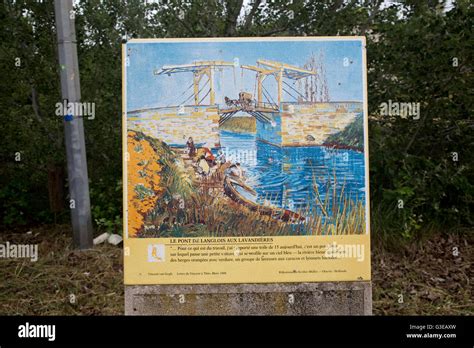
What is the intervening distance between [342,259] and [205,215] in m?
0.91

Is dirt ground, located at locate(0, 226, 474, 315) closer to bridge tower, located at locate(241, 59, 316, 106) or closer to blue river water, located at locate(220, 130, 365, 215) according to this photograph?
blue river water, located at locate(220, 130, 365, 215)

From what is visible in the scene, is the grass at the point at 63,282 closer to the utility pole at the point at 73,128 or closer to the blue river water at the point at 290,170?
the utility pole at the point at 73,128

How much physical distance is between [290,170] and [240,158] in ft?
1.06

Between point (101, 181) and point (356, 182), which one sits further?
point (101, 181)

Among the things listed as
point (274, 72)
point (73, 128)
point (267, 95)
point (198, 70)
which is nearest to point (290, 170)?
point (267, 95)

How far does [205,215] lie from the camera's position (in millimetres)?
3727

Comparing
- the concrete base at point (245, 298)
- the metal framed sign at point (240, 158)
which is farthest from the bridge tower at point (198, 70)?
the concrete base at point (245, 298)

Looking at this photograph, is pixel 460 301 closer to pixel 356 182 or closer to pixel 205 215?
pixel 356 182

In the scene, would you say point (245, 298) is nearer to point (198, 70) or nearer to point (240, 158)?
point (240, 158)

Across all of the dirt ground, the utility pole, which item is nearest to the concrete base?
the dirt ground

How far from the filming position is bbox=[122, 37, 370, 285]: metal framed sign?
3.69 m

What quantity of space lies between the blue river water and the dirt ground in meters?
1.92

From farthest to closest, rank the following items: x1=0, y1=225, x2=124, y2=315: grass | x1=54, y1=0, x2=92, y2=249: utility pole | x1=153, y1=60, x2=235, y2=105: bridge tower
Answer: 1. x1=54, y1=0, x2=92, y2=249: utility pole
2. x1=0, y1=225, x2=124, y2=315: grass
3. x1=153, y1=60, x2=235, y2=105: bridge tower
